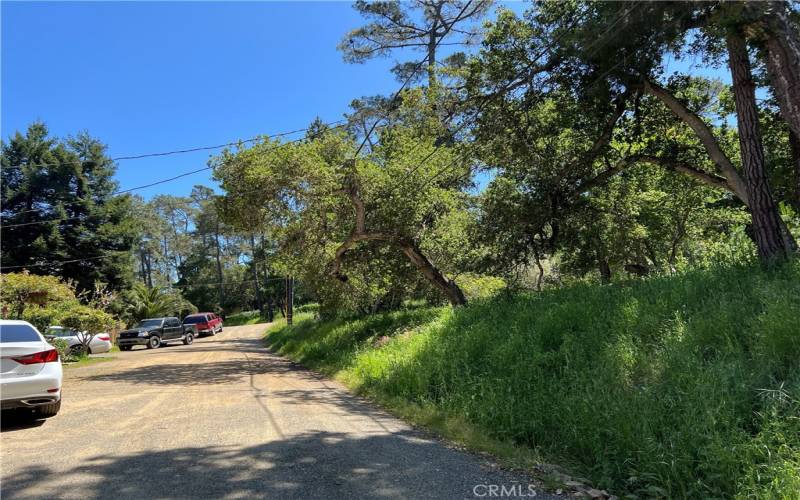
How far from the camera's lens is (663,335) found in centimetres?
637

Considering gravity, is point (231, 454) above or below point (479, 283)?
below

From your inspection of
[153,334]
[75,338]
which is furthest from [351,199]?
[153,334]

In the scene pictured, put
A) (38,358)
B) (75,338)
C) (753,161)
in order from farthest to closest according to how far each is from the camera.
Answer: (75,338) < (753,161) < (38,358)

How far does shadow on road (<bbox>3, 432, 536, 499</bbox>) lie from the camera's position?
407 centimetres

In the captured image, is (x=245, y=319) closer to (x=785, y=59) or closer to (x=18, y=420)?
(x=18, y=420)

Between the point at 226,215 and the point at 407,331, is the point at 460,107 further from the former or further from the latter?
the point at 226,215

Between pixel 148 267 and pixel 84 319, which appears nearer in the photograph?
pixel 84 319

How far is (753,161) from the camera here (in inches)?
348

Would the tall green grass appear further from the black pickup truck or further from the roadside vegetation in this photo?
the black pickup truck

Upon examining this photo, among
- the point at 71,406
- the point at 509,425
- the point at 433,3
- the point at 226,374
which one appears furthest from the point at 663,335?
the point at 433,3

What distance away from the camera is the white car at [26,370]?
236 inches

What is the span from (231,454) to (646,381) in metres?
4.47

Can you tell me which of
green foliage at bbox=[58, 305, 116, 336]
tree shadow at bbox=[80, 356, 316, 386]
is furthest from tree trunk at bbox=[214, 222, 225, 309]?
tree shadow at bbox=[80, 356, 316, 386]

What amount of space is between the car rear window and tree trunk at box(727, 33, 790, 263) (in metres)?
10.9
